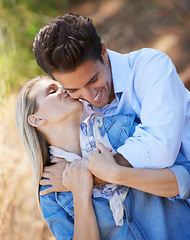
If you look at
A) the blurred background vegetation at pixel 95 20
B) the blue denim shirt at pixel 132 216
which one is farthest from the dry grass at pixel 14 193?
the blue denim shirt at pixel 132 216

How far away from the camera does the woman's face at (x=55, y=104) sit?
1.97m

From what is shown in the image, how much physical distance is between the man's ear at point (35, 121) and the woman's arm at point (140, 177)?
46 cm

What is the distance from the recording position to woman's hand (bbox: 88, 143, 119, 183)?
1.67 m

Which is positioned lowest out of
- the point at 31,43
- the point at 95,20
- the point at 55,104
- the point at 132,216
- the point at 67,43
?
the point at 132,216

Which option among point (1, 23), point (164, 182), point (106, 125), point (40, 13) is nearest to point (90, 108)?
point (106, 125)

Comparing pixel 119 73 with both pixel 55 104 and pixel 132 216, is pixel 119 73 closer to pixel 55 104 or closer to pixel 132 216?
pixel 55 104

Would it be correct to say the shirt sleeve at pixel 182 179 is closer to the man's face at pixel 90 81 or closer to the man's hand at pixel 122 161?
the man's hand at pixel 122 161

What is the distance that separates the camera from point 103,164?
67.1 inches

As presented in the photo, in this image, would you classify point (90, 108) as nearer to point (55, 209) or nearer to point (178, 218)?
point (55, 209)

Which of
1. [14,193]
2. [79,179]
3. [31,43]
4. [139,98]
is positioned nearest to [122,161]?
[79,179]

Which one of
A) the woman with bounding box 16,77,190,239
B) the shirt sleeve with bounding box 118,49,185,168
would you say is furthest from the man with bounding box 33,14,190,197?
the woman with bounding box 16,77,190,239

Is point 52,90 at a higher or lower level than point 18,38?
lower

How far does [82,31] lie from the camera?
177 centimetres

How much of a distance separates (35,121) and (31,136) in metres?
0.10
